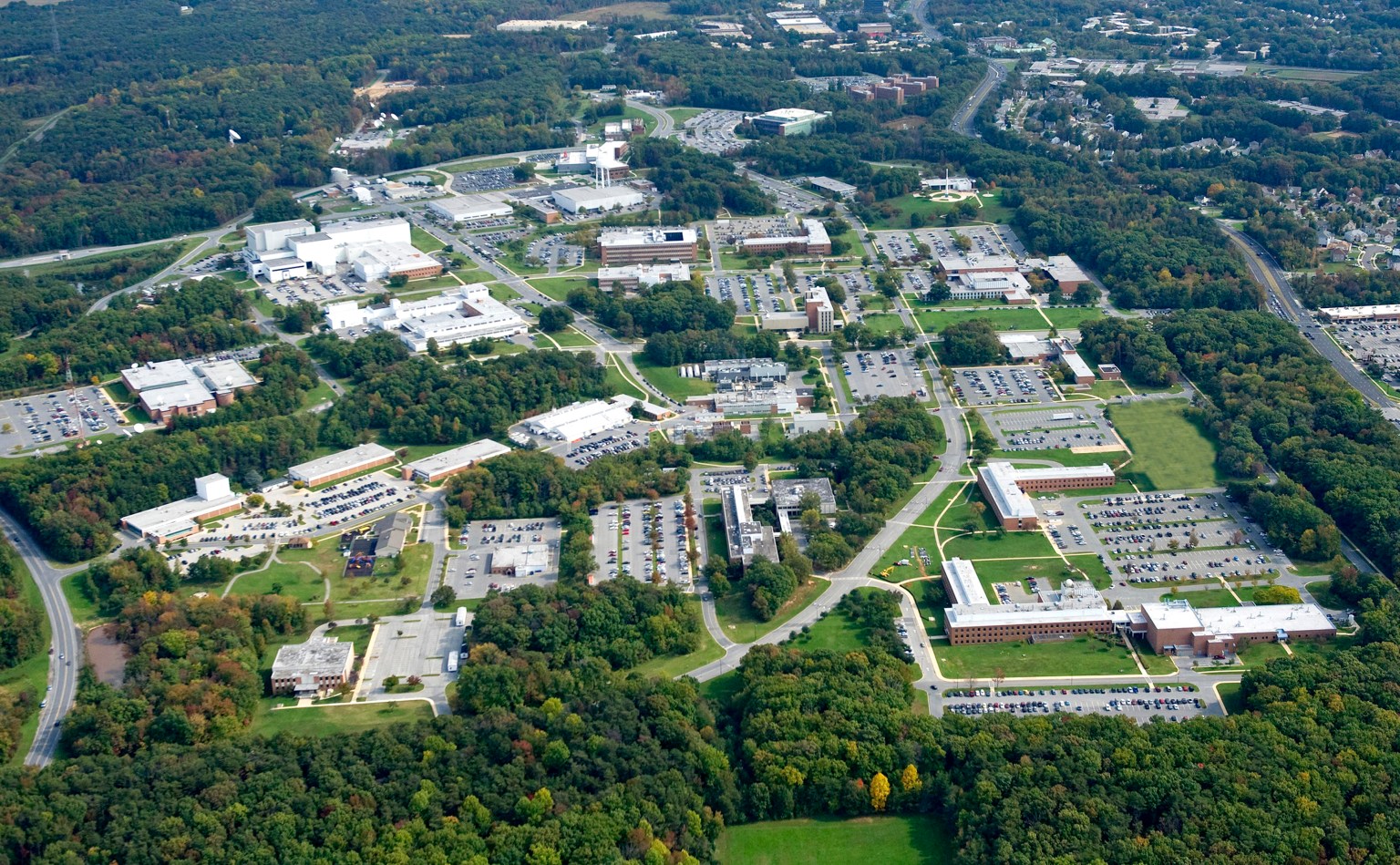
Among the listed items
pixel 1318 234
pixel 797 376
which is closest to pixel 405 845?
pixel 797 376

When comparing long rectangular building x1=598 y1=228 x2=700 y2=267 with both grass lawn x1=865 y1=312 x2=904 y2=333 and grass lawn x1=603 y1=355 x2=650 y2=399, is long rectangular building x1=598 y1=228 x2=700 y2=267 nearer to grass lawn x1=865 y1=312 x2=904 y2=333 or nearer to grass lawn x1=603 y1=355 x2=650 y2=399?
grass lawn x1=865 y1=312 x2=904 y2=333

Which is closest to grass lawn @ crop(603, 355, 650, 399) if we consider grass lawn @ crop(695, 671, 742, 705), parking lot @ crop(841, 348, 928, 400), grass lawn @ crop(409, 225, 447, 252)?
parking lot @ crop(841, 348, 928, 400)

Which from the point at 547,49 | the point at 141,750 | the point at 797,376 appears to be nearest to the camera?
the point at 141,750

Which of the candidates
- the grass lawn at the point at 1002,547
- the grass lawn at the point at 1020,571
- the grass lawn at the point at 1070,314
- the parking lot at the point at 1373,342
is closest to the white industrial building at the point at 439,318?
the grass lawn at the point at 1070,314

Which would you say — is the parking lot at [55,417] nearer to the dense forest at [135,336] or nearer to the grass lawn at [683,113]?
the dense forest at [135,336]

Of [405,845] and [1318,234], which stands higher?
[405,845]

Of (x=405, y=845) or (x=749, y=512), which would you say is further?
(x=749, y=512)

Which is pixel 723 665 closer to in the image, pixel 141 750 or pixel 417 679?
pixel 417 679

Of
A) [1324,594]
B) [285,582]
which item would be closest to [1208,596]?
[1324,594]
